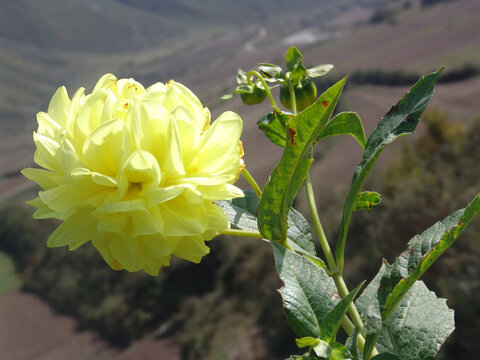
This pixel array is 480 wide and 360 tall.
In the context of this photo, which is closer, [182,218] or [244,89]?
[182,218]

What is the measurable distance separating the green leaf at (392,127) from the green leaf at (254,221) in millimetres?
88

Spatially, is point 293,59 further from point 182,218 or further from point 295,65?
point 182,218

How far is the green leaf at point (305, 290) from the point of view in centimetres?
68

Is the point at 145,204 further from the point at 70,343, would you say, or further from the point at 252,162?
the point at 252,162

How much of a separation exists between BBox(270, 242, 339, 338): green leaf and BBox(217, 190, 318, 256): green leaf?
9cm

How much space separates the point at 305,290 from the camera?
700mm

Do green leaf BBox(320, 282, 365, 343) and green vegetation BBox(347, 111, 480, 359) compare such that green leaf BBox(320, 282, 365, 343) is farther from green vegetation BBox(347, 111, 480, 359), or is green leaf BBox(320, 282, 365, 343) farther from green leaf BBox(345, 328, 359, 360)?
green vegetation BBox(347, 111, 480, 359)

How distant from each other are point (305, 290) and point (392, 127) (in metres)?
0.30

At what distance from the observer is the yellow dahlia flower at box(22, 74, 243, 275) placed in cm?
66

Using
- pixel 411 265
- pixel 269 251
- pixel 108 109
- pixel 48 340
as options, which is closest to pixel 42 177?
pixel 108 109

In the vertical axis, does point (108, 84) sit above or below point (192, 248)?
above

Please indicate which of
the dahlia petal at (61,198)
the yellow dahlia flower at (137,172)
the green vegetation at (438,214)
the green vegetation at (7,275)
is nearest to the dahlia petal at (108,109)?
the yellow dahlia flower at (137,172)

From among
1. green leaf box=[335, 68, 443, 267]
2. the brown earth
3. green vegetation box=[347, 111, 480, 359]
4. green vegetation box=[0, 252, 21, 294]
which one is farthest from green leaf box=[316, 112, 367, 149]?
green vegetation box=[0, 252, 21, 294]

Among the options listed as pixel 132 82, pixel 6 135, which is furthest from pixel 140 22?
pixel 132 82
